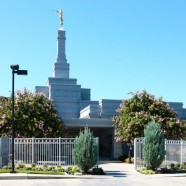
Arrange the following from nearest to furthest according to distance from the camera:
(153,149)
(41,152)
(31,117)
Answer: (153,149), (41,152), (31,117)

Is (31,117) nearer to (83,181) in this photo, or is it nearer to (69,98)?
(83,181)

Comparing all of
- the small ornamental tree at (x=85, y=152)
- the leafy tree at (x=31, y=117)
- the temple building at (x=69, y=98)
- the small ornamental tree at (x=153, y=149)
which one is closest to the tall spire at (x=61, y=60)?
the temple building at (x=69, y=98)

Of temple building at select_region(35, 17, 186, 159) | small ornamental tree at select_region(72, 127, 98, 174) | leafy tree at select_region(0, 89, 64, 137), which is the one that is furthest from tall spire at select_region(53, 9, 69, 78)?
small ornamental tree at select_region(72, 127, 98, 174)

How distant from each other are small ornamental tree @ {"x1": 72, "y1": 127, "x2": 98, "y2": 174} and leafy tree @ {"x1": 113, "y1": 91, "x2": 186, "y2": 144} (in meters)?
12.3

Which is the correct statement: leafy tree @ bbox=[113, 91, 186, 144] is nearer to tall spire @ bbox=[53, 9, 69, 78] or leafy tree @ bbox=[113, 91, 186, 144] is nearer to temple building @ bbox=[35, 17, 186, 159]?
temple building @ bbox=[35, 17, 186, 159]

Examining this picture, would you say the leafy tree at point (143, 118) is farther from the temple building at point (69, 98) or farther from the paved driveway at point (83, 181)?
the paved driveway at point (83, 181)

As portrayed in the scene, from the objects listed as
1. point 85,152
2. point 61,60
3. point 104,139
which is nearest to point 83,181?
point 85,152

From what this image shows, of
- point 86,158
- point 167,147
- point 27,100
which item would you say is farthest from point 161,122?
point 86,158

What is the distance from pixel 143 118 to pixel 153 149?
1078cm

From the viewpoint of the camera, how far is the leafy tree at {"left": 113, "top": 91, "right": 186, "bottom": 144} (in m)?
34.5

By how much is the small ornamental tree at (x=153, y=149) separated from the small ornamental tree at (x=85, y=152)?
10.8 ft

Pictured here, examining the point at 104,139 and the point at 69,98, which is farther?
the point at 69,98

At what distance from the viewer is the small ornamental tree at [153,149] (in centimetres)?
2394

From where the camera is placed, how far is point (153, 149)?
78.6ft
